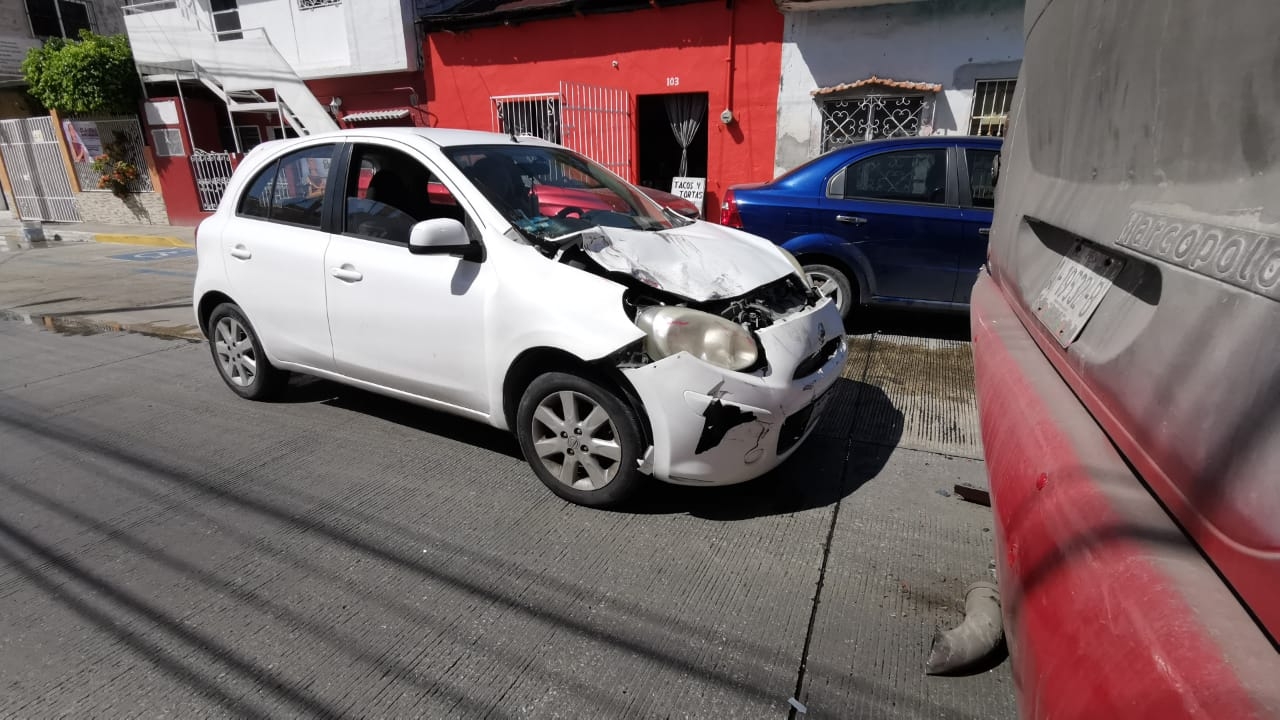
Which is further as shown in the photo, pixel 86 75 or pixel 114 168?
pixel 114 168

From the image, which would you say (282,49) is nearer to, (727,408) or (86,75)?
(86,75)

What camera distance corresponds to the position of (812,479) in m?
3.31

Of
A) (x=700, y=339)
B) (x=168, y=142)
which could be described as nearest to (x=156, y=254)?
(x=168, y=142)

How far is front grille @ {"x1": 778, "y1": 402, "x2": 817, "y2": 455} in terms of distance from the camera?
2873mm

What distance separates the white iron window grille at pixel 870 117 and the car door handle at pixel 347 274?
292 inches

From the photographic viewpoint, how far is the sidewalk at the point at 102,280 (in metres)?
7.01

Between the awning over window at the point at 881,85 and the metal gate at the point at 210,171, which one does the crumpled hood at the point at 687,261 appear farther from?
the metal gate at the point at 210,171

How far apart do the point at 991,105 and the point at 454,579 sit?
360 inches

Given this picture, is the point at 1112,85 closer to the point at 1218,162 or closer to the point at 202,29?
the point at 1218,162

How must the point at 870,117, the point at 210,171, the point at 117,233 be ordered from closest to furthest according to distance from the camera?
the point at 870,117, the point at 117,233, the point at 210,171

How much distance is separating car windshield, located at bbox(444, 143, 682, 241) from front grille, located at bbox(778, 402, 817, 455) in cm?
135

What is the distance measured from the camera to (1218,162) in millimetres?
1088

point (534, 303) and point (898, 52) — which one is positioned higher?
point (898, 52)

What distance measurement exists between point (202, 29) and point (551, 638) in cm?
1691
